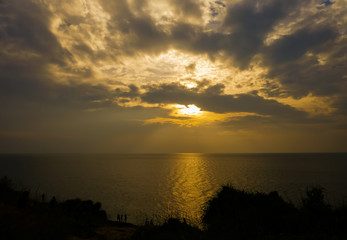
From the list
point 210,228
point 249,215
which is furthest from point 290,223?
point 210,228

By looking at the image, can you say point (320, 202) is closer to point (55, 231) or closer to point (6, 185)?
point (55, 231)

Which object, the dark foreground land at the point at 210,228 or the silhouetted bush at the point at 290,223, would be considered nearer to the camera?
the dark foreground land at the point at 210,228

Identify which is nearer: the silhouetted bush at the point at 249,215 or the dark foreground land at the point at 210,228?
the dark foreground land at the point at 210,228

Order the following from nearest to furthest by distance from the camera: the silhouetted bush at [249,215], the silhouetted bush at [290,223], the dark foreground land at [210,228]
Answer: the dark foreground land at [210,228] → the silhouetted bush at [290,223] → the silhouetted bush at [249,215]

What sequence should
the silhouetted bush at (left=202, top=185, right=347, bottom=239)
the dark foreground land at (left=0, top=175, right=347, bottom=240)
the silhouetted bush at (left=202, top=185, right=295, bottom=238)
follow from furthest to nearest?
the silhouetted bush at (left=202, top=185, right=295, bottom=238), the silhouetted bush at (left=202, top=185, right=347, bottom=239), the dark foreground land at (left=0, top=175, right=347, bottom=240)

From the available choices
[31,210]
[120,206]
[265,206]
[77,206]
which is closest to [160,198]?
[120,206]

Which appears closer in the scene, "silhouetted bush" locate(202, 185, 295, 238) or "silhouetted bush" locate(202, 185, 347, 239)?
"silhouetted bush" locate(202, 185, 347, 239)

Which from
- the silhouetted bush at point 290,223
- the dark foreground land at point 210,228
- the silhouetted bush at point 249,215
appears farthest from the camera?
the silhouetted bush at point 249,215

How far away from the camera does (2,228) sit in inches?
398

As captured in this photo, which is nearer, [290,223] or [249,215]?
[290,223]

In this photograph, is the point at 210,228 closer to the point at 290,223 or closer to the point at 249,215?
the point at 249,215

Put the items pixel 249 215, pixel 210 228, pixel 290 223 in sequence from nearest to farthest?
pixel 290 223
pixel 210 228
pixel 249 215

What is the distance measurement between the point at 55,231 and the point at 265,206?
18.9m

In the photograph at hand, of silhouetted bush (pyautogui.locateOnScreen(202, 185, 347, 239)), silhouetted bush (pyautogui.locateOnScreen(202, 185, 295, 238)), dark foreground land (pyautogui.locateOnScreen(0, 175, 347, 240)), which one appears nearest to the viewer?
dark foreground land (pyautogui.locateOnScreen(0, 175, 347, 240))
